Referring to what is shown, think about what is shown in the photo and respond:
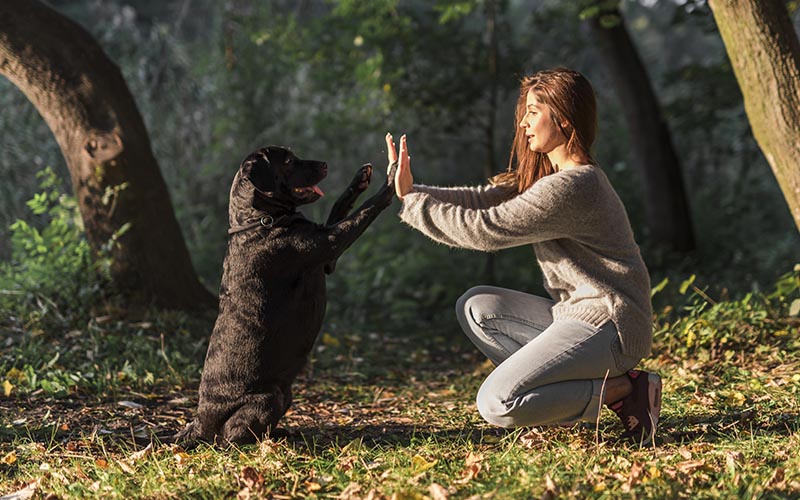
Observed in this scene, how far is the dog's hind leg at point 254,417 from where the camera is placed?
3.16m

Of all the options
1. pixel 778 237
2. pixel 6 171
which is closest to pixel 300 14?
pixel 6 171

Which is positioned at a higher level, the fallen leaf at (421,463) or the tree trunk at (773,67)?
the tree trunk at (773,67)

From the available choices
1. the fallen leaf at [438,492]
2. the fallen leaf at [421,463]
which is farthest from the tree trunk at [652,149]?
the fallen leaf at [438,492]

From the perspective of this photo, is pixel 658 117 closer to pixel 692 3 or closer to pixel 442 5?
pixel 692 3

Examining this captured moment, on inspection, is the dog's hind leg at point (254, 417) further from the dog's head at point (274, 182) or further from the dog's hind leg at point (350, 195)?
the dog's head at point (274, 182)

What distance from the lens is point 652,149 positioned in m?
9.14

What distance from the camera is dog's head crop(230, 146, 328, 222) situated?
310 cm

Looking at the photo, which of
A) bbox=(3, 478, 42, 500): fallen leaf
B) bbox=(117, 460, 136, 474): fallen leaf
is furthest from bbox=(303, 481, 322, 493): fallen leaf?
bbox=(3, 478, 42, 500): fallen leaf

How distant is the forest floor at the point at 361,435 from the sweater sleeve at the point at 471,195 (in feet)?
3.16

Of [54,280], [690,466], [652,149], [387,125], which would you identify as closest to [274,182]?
[690,466]

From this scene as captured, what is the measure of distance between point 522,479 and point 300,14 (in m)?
8.99

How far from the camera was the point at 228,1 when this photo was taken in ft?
34.8

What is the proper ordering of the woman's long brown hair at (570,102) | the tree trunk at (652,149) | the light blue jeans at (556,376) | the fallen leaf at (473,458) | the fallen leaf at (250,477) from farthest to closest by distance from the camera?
the tree trunk at (652,149), the woman's long brown hair at (570,102), the light blue jeans at (556,376), the fallen leaf at (473,458), the fallen leaf at (250,477)

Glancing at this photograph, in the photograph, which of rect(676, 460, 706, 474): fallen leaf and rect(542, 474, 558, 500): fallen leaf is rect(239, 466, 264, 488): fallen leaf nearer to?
rect(542, 474, 558, 500): fallen leaf
